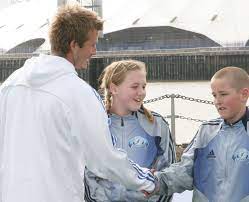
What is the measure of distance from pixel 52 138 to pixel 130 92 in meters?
0.75

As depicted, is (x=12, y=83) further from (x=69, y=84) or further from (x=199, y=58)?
(x=199, y=58)

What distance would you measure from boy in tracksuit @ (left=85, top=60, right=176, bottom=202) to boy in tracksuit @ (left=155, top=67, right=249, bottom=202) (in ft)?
0.32

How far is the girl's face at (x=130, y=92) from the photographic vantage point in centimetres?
273

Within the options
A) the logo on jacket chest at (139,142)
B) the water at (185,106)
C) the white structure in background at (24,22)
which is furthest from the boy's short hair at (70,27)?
the white structure in background at (24,22)

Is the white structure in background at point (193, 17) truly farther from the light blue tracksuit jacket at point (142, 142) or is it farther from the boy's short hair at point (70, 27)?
the boy's short hair at point (70, 27)

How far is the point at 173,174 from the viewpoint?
8.55 feet

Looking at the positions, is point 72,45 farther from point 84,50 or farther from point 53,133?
point 53,133

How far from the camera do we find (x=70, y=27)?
2.16 m

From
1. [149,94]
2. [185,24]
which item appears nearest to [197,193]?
[149,94]

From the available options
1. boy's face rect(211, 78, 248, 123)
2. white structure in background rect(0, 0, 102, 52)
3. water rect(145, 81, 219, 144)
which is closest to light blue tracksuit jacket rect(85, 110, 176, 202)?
boy's face rect(211, 78, 248, 123)

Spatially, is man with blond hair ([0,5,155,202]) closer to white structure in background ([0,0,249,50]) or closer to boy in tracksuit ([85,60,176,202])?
boy in tracksuit ([85,60,176,202])

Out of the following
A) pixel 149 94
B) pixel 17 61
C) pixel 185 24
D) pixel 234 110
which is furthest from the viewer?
pixel 185 24

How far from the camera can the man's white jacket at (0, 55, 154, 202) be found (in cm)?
205

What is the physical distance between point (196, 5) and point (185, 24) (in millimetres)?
2052
